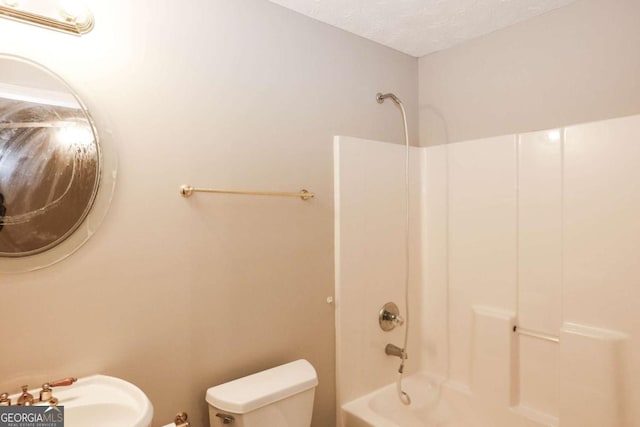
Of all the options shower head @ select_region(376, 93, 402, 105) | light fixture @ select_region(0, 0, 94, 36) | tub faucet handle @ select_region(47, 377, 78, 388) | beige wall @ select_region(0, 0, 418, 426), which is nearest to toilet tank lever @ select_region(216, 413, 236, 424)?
beige wall @ select_region(0, 0, 418, 426)

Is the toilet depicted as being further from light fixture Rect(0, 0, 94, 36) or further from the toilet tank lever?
light fixture Rect(0, 0, 94, 36)

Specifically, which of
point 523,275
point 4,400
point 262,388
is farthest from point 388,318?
point 4,400

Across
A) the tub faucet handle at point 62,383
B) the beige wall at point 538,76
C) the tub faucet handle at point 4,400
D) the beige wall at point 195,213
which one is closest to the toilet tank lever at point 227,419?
the beige wall at point 195,213

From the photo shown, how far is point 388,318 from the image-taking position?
223 centimetres

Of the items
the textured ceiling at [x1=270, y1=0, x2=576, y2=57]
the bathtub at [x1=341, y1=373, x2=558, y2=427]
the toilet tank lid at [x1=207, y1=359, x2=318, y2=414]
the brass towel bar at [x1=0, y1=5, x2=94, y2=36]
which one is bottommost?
the bathtub at [x1=341, y1=373, x2=558, y2=427]

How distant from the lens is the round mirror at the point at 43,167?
1.19 metres

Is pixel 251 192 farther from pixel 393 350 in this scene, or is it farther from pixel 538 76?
pixel 538 76

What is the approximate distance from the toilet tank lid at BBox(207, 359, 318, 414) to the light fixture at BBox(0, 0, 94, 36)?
4.46 ft

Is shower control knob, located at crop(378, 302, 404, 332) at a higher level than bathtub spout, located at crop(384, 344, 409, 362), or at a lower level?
higher

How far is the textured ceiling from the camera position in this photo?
5.98 feet

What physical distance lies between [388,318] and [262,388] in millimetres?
908

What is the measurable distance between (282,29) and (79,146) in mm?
1018

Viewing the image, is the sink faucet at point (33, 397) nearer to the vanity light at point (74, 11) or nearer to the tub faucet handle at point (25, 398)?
the tub faucet handle at point (25, 398)

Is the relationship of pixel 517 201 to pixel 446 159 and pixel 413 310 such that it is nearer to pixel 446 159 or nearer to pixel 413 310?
pixel 446 159
